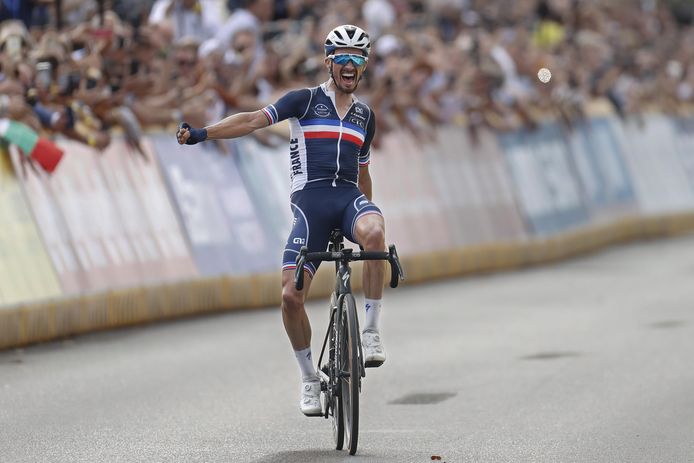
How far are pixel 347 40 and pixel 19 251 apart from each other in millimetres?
5795

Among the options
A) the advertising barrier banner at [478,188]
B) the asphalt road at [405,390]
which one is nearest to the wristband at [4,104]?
the asphalt road at [405,390]

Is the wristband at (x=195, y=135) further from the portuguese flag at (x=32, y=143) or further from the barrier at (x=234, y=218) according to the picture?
the portuguese flag at (x=32, y=143)

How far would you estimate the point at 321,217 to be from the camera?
909 centimetres

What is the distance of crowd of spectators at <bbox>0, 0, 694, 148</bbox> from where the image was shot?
15281 mm

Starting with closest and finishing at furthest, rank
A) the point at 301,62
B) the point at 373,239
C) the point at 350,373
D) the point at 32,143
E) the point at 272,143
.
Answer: the point at 350,373
the point at 373,239
the point at 32,143
the point at 272,143
the point at 301,62

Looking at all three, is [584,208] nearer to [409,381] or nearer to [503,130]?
[503,130]

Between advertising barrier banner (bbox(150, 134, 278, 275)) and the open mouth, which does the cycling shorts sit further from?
advertising barrier banner (bbox(150, 134, 278, 275))

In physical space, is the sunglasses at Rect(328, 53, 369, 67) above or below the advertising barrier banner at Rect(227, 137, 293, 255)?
above

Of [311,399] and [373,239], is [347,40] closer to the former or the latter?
[373,239]

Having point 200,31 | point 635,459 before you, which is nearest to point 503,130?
point 200,31

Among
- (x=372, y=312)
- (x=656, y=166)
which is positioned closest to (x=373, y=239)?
(x=372, y=312)

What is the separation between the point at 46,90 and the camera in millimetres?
14773

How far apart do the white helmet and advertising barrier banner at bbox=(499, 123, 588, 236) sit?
1525cm

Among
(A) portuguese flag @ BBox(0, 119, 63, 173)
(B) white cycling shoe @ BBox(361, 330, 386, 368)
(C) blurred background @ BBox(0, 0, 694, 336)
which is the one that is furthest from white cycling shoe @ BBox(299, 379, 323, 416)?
(A) portuguese flag @ BBox(0, 119, 63, 173)
